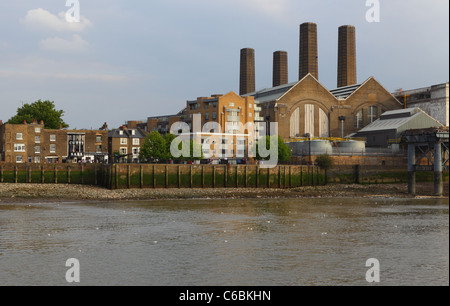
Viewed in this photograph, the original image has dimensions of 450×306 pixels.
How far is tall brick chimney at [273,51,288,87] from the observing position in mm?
176312

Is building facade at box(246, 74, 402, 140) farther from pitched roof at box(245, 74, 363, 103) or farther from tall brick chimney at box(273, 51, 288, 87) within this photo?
tall brick chimney at box(273, 51, 288, 87)

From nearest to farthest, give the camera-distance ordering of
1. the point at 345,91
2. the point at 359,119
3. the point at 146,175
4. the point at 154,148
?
the point at 146,175, the point at 154,148, the point at 359,119, the point at 345,91

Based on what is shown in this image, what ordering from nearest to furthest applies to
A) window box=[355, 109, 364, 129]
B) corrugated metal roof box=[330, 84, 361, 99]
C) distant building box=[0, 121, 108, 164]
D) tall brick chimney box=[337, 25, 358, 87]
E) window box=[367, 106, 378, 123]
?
distant building box=[0, 121, 108, 164] → window box=[355, 109, 364, 129] → window box=[367, 106, 378, 123] → corrugated metal roof box=[330, 84, 361, 99] → tall brick chimney box=[337, 25, 358, 87]

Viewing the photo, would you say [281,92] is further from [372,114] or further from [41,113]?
[41,113]

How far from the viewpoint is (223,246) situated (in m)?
32.6

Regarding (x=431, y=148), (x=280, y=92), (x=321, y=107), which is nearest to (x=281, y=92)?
(x=280, y=92)

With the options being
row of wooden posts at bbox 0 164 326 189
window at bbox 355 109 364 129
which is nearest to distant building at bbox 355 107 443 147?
window at bbox 355 109 364 129

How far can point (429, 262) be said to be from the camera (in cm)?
2752

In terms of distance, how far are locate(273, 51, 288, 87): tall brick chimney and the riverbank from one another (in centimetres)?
9216

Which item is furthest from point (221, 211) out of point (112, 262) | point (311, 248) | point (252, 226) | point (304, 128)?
point (304, 128)

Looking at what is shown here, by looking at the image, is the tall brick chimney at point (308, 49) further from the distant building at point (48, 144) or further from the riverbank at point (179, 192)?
the riverbank at point (179, 192)

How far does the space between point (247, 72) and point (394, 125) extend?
238 ft
